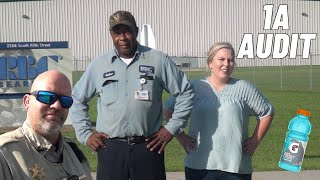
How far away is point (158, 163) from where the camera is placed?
5.22 m

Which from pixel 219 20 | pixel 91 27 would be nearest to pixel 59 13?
pixel 91 27

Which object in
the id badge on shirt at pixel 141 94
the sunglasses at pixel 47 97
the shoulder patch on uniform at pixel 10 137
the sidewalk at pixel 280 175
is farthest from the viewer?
the sidewalk at pixel 280 175

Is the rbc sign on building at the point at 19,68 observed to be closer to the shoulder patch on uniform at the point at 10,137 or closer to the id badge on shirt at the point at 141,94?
the id badge on shirt at the point at 141,94

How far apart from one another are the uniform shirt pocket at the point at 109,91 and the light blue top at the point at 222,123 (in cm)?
59

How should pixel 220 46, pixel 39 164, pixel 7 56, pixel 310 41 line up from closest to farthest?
pixel 39 164
pixel 220 46
pixel 7 56
pixel 310 41

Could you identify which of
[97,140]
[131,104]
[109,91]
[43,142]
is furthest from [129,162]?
[43,142]

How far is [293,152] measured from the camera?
5883 mm

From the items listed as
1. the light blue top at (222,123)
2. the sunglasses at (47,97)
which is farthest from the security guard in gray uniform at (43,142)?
the light blue top at (222,123)

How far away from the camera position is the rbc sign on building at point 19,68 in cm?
1496

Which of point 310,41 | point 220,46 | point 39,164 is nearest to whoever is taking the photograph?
point 39,164

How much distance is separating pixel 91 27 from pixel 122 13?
2111 inches

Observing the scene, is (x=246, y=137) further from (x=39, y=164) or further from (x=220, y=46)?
(x=39, y=164)

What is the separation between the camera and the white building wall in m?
57.8

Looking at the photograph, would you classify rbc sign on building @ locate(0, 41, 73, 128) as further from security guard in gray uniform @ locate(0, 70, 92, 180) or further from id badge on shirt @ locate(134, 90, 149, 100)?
security guard in gray uniform @ locate(0, 70, 92, 180)
